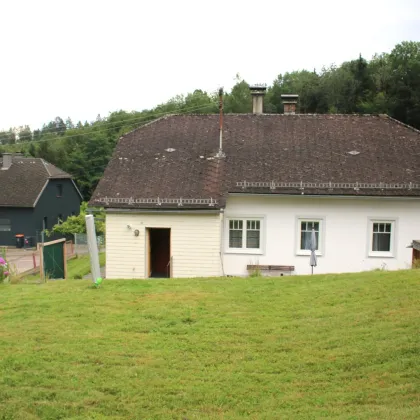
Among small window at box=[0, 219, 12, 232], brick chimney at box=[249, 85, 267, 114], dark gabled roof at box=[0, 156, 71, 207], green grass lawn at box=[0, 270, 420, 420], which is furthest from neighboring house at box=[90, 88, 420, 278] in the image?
small window at box=[0, 219, 12, 232]

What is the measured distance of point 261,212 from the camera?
66.6 feet

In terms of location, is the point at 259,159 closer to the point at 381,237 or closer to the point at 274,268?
the point at 274,268

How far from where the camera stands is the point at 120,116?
8625 centimetres

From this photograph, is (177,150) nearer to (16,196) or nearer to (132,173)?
(132,173)

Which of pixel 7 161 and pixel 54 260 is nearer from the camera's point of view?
pixel 54 260

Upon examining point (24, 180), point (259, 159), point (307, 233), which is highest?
point (259, 159)

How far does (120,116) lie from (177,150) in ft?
217

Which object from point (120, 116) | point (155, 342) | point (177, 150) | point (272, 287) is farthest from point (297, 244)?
point (120, 116)

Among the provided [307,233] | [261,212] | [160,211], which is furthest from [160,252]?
[307,233]

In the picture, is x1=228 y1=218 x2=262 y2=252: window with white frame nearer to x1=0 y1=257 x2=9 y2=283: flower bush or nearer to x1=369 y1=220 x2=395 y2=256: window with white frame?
x1=369 y1=220 x2=395 y2=256: window with white frame

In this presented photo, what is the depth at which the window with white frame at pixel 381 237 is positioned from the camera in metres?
20.0

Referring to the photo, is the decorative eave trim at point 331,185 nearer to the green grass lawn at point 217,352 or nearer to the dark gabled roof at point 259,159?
the dark gabled roof at point 259,159

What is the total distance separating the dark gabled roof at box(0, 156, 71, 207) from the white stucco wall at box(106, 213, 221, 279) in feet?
81.0

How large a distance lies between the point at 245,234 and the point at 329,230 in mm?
2973
